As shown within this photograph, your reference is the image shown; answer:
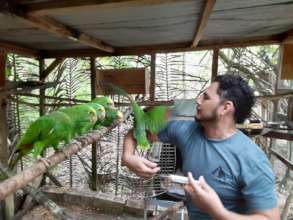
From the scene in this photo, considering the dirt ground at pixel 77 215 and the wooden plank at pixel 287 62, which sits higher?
the wooden plank at pixel 287 62

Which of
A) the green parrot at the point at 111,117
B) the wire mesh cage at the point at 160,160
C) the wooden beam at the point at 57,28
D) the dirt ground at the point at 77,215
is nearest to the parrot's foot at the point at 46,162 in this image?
the wooden beam at the point at 57,28

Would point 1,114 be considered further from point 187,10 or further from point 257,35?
point 257,35

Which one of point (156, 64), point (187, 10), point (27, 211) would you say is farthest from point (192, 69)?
point (27, 211)

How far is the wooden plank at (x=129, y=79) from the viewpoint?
129 inches

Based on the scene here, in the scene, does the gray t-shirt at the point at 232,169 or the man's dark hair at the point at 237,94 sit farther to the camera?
the man's dark hair at the point at 237,94

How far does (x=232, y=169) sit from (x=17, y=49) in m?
2.96

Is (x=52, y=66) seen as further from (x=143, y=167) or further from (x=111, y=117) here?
(x=143, y=167)

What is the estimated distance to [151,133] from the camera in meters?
1.85

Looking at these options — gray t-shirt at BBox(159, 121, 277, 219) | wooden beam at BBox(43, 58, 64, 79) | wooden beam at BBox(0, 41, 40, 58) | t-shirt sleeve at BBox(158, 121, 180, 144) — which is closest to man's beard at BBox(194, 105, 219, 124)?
gray t-shirt at BBox(159, 121, 277, 219)

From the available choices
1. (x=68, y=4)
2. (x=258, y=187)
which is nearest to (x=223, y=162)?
(x=258, y=187)

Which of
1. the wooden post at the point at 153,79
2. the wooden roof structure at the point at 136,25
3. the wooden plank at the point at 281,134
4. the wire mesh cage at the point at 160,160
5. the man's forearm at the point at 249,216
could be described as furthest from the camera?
the wooden post at the point at 153,79

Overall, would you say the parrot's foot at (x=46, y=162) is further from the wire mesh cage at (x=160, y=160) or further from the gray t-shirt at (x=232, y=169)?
the wire mesh cage at (x=160, y=160)

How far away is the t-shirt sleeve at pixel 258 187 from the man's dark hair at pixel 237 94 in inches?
12.7

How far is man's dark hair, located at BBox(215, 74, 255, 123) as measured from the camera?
1.55 m
